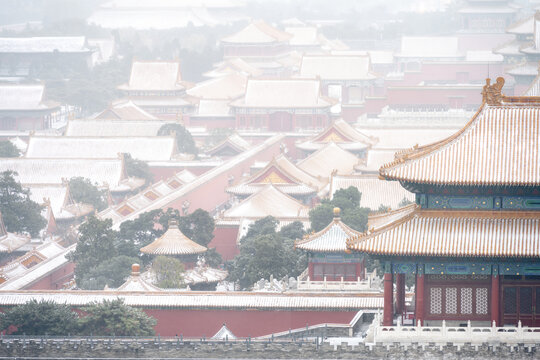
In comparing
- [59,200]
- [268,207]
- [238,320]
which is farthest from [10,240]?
[238,320]

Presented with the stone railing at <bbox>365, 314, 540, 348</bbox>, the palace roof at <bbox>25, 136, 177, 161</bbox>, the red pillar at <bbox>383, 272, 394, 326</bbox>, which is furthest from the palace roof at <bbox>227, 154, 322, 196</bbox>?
the stone railing at <bbox>365, 314, 540, 348</bbox>

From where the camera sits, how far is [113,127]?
81000mm

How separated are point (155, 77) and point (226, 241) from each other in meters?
40.4

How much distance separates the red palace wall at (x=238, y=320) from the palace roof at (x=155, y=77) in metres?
54.6

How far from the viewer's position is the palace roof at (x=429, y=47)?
107 m

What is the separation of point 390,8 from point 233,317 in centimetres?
13023

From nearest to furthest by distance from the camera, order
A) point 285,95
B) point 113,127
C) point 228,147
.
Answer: point 228,147 → point 113,127 → point 285,95

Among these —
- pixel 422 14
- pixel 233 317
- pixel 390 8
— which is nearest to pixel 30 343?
pixel 233 317

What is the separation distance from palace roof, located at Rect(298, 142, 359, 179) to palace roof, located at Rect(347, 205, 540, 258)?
106ft

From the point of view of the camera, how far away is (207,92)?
94688mm

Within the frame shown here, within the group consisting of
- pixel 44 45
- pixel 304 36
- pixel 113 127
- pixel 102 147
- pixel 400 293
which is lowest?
pixel 400 293

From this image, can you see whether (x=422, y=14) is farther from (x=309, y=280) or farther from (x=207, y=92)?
(x=309, y=280)

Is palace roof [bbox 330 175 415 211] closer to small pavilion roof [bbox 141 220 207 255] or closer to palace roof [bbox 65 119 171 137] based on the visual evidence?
small pavilion roof [bbox 141 220 207 255]

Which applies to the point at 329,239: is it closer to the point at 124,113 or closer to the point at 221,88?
the point at 124,113
